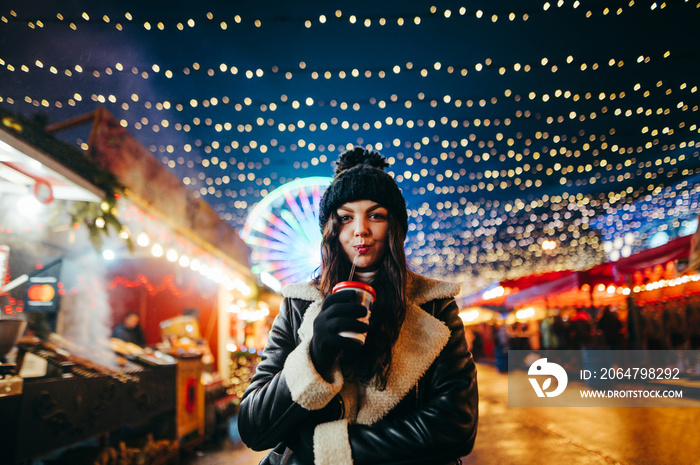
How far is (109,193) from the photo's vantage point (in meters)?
4.55

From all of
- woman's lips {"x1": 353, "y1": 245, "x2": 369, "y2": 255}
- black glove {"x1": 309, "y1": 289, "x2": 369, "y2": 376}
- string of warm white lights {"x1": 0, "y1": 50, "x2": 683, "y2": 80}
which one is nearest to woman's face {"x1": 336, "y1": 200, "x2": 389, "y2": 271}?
woman's lips {"x1": 353, "y1": 245, "x2": 369, "y2": 255}

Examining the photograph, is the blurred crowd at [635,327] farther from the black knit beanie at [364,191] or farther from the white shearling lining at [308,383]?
the white shearling lining at [308,383]

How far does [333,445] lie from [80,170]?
4277 mm

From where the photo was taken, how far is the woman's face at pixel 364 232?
56.1 inches

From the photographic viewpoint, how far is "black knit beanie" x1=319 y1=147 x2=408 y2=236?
1.48 metres

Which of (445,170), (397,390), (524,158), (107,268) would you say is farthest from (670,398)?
(107,268)

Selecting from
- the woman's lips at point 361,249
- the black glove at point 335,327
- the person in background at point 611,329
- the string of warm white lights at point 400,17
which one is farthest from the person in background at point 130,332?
the person in background at point 611,329

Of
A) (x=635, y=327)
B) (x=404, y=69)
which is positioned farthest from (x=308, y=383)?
(x=635, y=327)

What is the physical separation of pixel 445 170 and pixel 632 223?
498 inches

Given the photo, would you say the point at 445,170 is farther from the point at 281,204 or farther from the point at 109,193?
the point at 109,193

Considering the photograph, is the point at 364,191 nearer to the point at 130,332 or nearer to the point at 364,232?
the point at 364,232

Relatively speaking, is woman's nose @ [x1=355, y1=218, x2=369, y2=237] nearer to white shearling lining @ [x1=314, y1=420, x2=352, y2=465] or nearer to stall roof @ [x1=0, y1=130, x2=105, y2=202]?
white shearling lining @ [x1=314, y1=420, x2=352, y2=465]

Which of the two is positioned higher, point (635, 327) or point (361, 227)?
point (361, 227)

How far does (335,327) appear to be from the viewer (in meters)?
1.05
